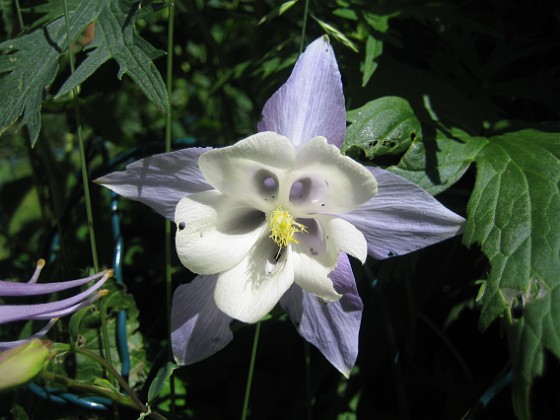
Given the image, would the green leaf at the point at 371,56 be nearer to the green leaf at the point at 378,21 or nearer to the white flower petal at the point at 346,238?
the green leaf at the point at 378,21

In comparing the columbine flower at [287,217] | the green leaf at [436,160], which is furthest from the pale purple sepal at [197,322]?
the green leaf at [436,160]

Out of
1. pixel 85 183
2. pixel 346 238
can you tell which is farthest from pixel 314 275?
pixel 85 183

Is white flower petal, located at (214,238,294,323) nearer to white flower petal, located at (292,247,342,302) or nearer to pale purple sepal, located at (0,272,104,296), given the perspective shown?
white flower petal, located at (292,247,342,302)

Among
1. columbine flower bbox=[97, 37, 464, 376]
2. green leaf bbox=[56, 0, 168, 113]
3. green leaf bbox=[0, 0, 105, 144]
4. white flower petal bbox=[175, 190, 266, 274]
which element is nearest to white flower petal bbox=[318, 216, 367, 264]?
columbine flower bbox=[97, 37, 464, 376]

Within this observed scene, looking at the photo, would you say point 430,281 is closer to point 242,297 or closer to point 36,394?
point 242,297

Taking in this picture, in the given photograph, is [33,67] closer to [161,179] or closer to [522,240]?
[161,179]

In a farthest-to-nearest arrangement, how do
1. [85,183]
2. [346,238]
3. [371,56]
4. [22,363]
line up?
[371,56] → [85,183] → [346,238] → [22,363]

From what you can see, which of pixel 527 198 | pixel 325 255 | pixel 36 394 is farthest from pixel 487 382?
pixel 36 394
